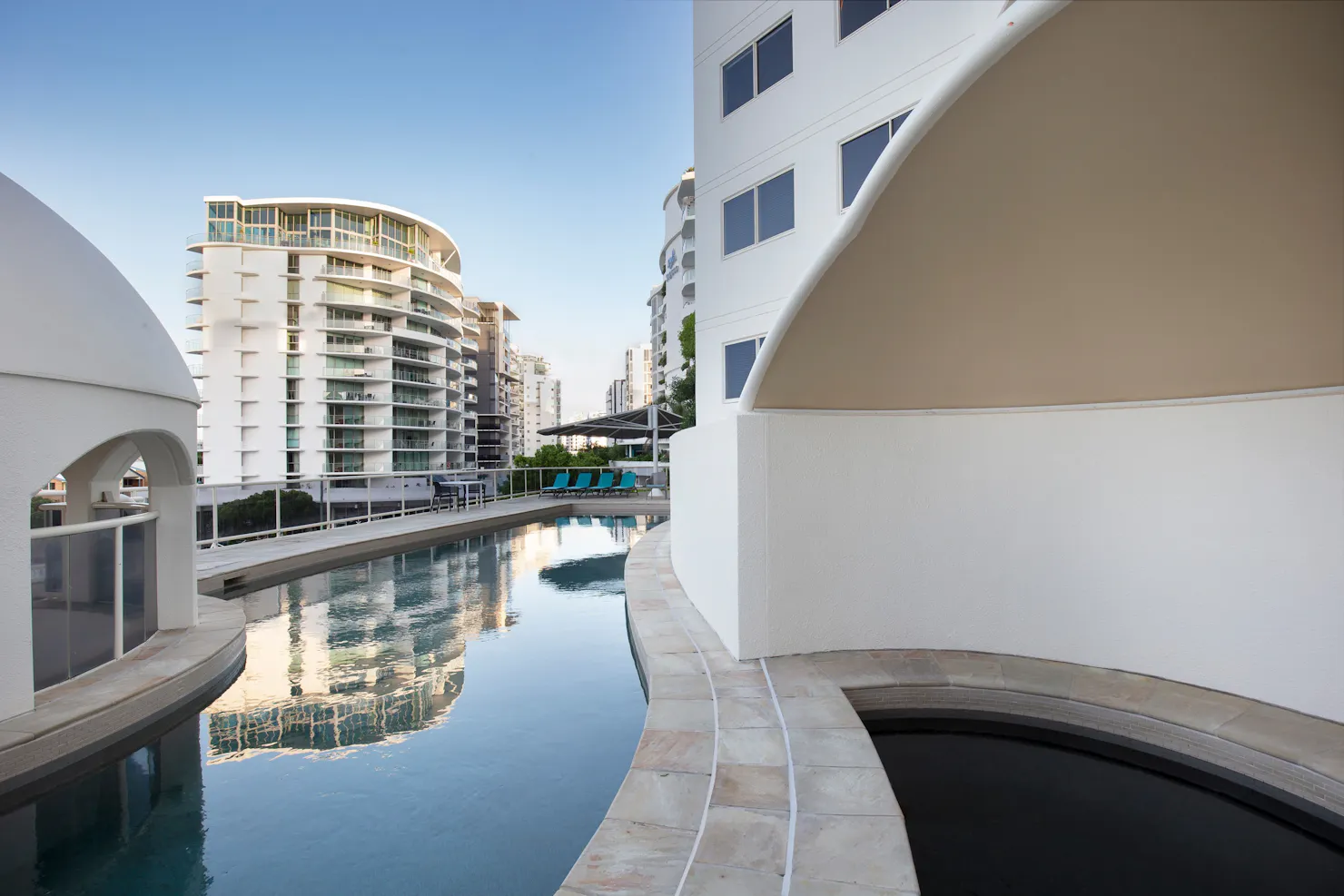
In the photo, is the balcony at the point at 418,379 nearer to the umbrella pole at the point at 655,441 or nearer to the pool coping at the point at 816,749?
the umbrella pole at the point at 655,441

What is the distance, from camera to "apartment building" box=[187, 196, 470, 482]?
5078 cm

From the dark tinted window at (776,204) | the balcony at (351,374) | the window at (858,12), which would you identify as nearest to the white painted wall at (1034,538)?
the dark tinted window at (776,204)

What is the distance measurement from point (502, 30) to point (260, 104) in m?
14.2

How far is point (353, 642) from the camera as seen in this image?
7.16 metres

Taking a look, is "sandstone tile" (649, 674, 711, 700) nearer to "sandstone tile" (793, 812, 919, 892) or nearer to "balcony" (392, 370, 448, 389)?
"sandstone tile" (793, 812, 919, 892)

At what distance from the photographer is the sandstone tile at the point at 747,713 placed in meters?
4.03

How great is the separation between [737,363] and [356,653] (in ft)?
19.5

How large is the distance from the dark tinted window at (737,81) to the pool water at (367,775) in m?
7.61

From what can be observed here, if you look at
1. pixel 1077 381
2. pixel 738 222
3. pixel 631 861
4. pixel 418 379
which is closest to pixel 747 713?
pixel 631 861

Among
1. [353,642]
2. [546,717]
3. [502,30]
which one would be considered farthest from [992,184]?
[502,30]

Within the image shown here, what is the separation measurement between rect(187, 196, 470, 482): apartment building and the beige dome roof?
159 feet

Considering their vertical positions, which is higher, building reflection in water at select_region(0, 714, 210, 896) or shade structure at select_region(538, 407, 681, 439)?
shade structure at select_region(538, 407, 681, 439)

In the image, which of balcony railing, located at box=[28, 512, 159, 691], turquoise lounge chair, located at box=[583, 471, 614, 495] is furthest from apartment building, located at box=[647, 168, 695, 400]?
balcony railing, located at box=[28, 512, 159, 691]

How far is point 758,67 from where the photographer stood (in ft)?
28.8
